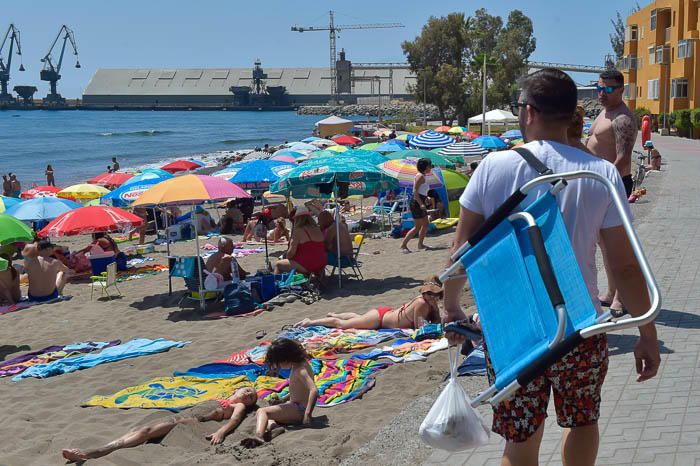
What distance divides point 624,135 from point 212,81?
182 m

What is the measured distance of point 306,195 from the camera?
11648 mm

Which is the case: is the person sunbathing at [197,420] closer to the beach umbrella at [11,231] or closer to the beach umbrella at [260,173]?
the beach umbrella at [11,231]

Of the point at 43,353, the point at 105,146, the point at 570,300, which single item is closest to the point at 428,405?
the point at 570,300

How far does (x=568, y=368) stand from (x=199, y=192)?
7.83 meters

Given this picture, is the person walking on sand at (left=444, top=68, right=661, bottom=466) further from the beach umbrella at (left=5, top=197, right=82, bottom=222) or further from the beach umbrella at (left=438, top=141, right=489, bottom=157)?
the beach umbrella at (left=438, top=141, right=489, bottom=157)

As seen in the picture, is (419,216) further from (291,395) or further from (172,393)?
(291,395)

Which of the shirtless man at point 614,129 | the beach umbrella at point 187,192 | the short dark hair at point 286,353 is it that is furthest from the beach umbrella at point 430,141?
the short dark hair at point 286,353

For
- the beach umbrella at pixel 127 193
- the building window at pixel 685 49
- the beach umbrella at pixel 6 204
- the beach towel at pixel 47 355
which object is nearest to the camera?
the beach towel at pixel 47 355

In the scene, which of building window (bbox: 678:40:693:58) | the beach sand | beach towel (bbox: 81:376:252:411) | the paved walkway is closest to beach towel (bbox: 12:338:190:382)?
the beach sand

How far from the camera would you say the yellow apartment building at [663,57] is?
1713 inches

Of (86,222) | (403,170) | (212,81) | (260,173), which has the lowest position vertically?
(86,222)

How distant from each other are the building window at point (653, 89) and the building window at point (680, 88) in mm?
3793

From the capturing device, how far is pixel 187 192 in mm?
9820

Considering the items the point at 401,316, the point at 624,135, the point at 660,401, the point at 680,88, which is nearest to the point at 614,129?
the point at 624,135
